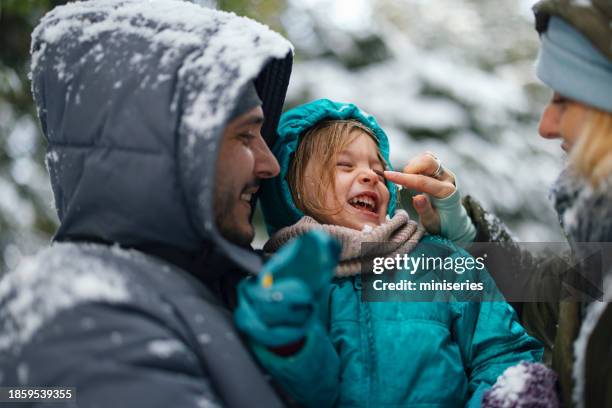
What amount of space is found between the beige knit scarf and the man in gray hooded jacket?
0.95 ft

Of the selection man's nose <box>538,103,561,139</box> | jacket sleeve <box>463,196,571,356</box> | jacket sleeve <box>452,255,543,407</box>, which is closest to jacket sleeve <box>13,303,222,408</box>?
jacket sleeve <box>452,255,543,407</box>

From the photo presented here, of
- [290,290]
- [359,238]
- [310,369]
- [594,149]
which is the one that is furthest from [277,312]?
[594,149]

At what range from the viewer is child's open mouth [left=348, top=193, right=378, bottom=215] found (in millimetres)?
2146

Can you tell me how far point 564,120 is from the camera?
5.00ft

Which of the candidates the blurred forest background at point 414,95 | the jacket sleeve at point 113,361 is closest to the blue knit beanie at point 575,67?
the jacket sleeve at point 113,361

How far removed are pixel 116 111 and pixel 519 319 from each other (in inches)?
55.2

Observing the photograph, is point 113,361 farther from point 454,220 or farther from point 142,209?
point 454,220

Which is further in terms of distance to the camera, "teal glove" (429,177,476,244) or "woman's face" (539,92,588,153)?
"teal glove" (429,177,476,244)

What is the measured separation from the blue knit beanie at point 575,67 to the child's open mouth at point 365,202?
77 centimetres

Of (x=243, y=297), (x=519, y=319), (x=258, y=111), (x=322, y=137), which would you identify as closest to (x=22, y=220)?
(x=322, y=137)

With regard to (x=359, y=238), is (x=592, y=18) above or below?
above

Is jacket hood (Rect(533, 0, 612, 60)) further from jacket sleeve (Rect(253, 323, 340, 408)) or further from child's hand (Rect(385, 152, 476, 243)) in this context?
jacket sleeve (Rect(253, 323, 340, 408))

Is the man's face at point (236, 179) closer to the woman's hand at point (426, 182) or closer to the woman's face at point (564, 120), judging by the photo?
the woman's hand at point (426, 182)

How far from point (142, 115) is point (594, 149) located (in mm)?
1044
